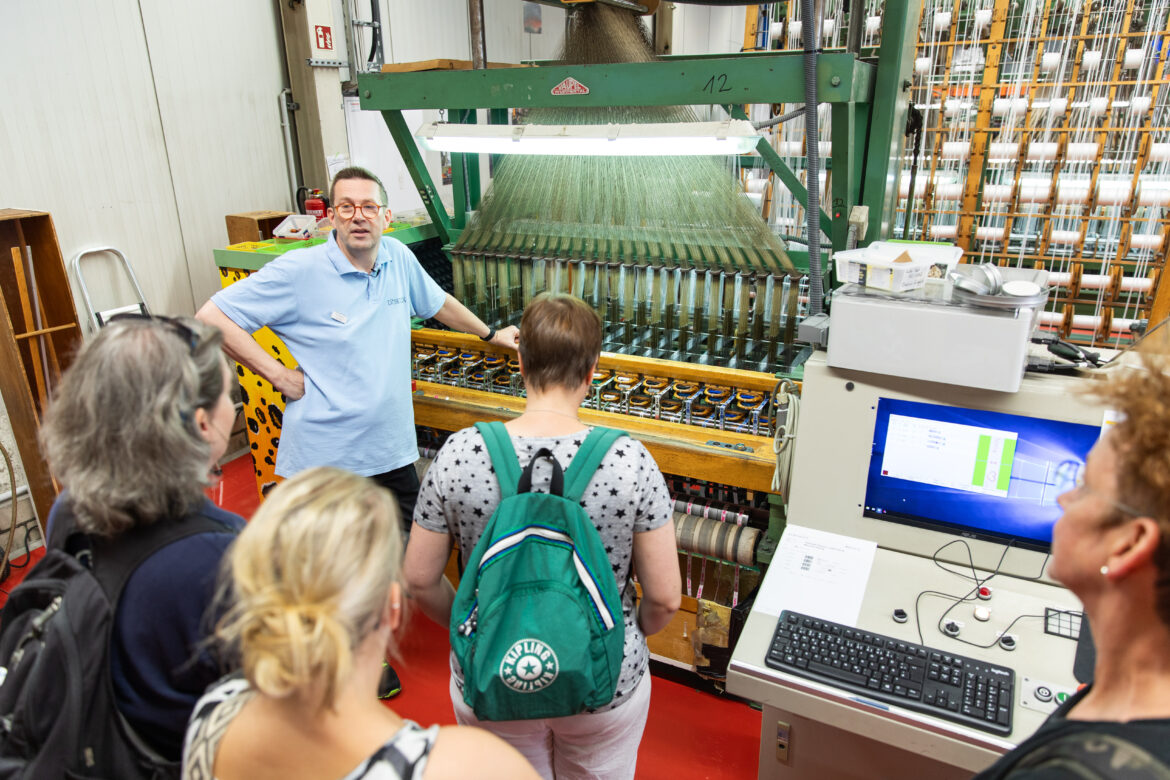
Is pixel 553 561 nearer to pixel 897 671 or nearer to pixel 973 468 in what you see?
pixel 897 671

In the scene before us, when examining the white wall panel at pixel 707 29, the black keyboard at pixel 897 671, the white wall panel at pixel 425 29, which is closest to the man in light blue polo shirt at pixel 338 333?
the black keyboard at pixel 897 671

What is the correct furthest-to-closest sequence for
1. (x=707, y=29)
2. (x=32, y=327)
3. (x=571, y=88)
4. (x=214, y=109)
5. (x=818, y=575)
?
(x=707, y=29)
(x=214, y=109)
(x=32, y=327)
(x=571, y=88)
(x=818, y=575)

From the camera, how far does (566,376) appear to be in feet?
4.58

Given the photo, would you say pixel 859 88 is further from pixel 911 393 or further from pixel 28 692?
pixel 28 692

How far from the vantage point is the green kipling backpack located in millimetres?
1199

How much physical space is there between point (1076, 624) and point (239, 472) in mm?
4092

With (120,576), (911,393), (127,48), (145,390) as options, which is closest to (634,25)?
(911,393)

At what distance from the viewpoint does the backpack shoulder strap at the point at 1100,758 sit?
0.65 meters

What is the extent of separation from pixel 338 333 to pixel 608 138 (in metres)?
0.99

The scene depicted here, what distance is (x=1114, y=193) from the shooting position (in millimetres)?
4660

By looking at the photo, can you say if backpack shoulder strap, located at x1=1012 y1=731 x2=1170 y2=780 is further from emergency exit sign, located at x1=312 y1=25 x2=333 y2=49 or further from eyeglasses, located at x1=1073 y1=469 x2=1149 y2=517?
emergency exit sign, located at x1=312 y1=25 x2=333 y2=49

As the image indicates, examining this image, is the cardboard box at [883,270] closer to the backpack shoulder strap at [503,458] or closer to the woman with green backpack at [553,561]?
the woman with green backpack at [553,561]

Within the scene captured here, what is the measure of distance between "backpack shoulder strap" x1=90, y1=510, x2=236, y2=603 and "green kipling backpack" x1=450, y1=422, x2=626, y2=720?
44 cm

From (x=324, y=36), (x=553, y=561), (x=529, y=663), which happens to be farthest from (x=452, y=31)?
(x=529, y=663)
